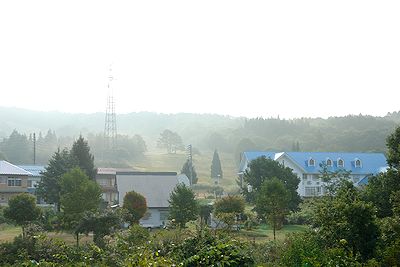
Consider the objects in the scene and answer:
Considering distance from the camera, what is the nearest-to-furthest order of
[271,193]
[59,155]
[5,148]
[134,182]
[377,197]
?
1. [377,197]
2. [271,193]
3. [134,182]
4. [59,155]
5. [5,148]

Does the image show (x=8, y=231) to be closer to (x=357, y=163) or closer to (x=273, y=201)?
(x=273, y=201)

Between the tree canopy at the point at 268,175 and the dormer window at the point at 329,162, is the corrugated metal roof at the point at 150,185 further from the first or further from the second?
the dormer window at the point at 329,162

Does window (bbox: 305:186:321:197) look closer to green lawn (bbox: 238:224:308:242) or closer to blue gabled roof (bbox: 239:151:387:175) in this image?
blue gabled roof (bbox: 239:151:387:175)

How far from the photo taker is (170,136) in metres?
123

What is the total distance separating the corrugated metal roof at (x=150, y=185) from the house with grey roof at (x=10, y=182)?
12.2 m

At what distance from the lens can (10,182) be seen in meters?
47.9

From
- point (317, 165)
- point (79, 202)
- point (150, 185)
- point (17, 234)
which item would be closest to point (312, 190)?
point (317, 165)

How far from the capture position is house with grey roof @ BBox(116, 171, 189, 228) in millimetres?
38500

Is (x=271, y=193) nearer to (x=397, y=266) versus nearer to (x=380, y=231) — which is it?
(x=380, y=231)

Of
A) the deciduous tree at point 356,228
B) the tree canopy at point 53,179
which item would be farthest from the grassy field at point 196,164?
the deciduous tree at point 356,228

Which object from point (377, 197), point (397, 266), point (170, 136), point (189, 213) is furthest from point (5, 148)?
point (397, 266)

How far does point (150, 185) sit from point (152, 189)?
1.82 ft

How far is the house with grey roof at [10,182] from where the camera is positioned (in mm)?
47406

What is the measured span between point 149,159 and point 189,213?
264 ft
